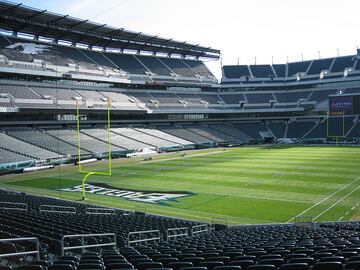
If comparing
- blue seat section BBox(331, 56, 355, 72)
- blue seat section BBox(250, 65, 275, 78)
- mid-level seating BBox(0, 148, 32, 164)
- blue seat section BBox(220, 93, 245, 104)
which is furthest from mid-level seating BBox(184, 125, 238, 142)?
mid-level seating BBox(0, 148, 32, 164)

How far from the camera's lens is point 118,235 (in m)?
12.3

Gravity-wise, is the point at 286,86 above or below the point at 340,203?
above

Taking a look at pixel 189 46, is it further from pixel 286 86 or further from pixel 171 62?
pixel 286 86

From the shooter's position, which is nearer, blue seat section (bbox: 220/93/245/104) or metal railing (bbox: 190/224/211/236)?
metal railing (bbox: 190/224/211/236)

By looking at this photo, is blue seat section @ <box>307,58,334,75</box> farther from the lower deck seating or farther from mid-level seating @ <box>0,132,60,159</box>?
the lower deck seating

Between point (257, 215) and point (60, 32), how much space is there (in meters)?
48.8

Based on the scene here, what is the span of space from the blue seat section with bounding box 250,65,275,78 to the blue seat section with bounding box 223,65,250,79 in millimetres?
1587

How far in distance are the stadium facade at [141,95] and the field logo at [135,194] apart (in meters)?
13.9

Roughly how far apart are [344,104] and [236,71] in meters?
31.6

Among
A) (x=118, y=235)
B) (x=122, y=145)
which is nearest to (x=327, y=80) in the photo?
(x=122, y=145)

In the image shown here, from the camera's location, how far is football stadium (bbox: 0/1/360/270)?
9.45 metres

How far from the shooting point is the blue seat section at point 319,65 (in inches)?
3284

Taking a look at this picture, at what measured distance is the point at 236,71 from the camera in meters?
91.1

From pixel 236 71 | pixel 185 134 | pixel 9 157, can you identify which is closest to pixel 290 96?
pixel 236 71
